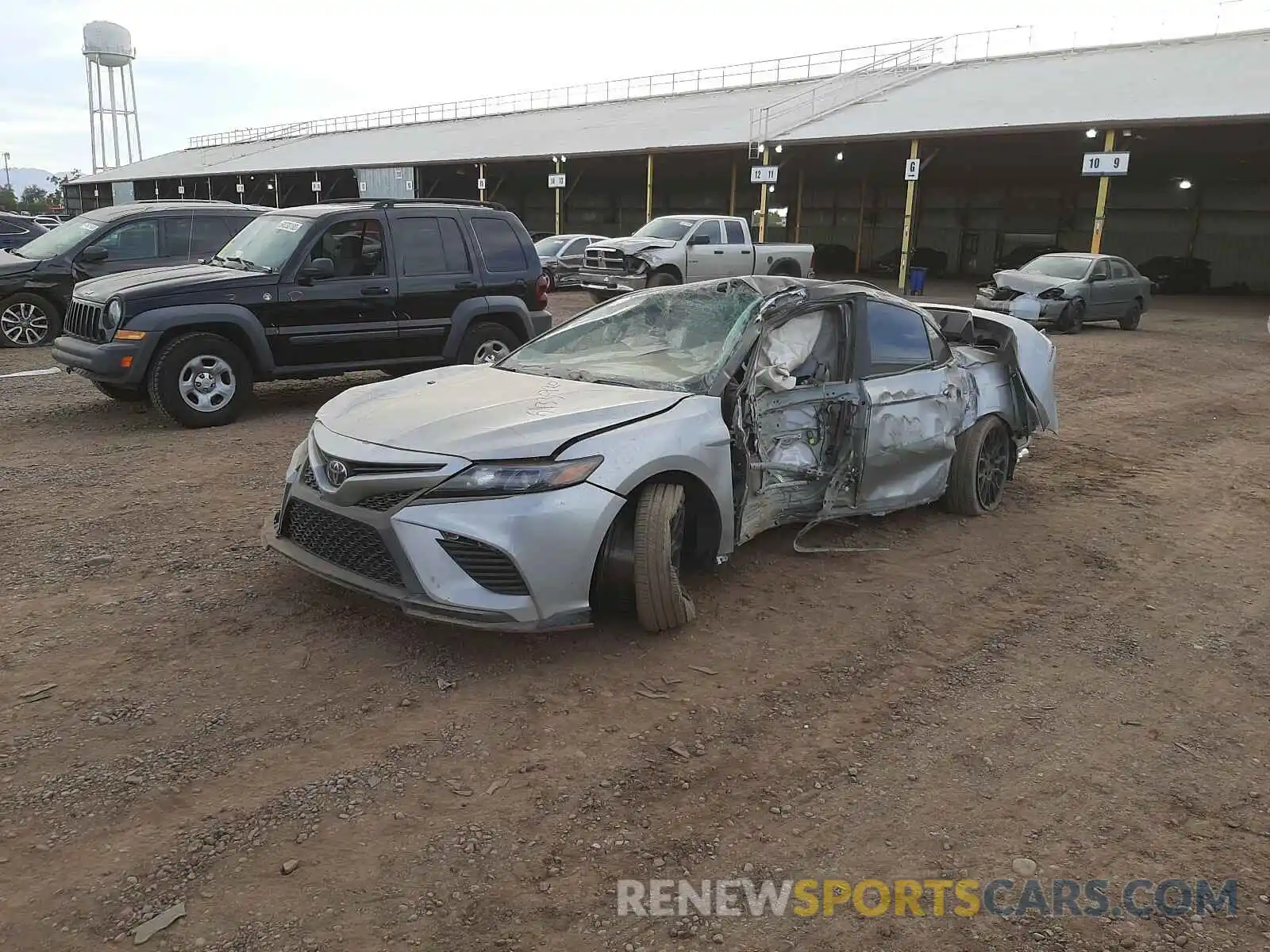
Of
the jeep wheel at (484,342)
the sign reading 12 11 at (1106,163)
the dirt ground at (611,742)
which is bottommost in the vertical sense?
the dirt ground at (611,742)

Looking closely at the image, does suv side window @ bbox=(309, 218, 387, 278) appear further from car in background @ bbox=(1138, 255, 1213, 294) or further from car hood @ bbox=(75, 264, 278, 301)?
car in background @ bbox=(1138, 255, 1213, 294)

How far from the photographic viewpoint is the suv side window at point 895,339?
564 centimetres

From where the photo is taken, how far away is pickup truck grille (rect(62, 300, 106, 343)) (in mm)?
→ 7781

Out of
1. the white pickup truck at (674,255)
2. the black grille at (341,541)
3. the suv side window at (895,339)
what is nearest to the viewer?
the black grille at (341,541)

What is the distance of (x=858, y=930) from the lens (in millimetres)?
2605

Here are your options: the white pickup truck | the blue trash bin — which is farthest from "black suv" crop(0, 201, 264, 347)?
the blue trash bin

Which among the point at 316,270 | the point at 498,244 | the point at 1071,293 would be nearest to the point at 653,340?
the point at 316,270

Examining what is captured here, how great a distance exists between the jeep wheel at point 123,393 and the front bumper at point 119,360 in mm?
241

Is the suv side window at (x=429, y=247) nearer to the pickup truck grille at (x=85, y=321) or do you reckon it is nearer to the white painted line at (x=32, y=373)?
the pickup truck grille at (x=85, y=321)

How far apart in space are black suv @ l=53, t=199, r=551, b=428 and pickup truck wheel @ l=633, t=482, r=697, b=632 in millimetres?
5195

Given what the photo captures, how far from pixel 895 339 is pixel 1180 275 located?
31450 millimetres

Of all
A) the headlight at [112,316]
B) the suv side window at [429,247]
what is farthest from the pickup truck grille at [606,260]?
the headlight at [112,316]

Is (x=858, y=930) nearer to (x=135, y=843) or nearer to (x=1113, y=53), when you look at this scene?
(x=135, y=843)

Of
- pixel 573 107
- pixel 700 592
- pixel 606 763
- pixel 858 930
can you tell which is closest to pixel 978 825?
pixel 858 930
